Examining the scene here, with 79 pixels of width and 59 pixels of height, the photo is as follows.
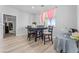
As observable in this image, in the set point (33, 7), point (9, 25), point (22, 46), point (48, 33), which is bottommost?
point (22, 46)

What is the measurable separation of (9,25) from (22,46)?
1.30ft

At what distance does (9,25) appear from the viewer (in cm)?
171

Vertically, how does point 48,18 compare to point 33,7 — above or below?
below

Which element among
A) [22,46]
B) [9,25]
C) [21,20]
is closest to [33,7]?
[21,20]

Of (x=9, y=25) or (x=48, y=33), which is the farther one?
(x=48, y=33)

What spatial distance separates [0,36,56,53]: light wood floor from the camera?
1.66 metres

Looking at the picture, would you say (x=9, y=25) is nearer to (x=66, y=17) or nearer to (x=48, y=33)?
(x=48, y=33)

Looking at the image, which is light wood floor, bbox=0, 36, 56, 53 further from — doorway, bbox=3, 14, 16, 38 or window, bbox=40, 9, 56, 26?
window, bbox=40, 9, 56, 26

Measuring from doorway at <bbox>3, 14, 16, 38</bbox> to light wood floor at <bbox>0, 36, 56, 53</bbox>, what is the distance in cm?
7

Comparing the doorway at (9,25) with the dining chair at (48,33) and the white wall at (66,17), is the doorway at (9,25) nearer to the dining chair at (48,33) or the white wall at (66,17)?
the white wall at (66,17)

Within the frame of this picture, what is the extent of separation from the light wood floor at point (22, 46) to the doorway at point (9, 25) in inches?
2.6

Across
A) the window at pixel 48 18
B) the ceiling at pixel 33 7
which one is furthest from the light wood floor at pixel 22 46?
the ceiling at pixel 33 7

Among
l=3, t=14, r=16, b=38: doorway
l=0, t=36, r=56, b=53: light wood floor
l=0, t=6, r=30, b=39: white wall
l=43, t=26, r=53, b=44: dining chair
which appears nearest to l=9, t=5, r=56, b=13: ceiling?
l=0, t=6, r=30, b=39: white wall

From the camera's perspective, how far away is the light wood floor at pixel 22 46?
1.66 m
